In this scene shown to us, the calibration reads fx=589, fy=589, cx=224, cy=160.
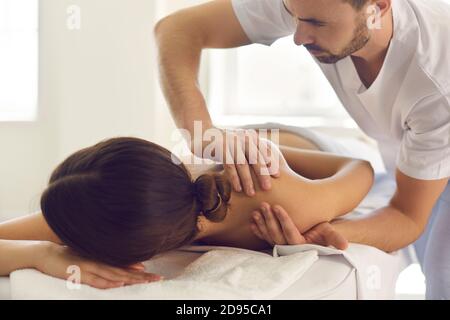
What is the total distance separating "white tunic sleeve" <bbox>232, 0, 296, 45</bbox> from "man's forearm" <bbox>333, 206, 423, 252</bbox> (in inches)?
16.8

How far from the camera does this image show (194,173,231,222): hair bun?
0.85 metres

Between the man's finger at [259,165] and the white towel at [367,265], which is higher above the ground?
the man's finger at [259,165]

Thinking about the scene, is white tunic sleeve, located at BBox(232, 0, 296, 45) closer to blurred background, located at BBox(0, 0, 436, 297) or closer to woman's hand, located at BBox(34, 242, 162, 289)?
blurred background, located at BBox(0, 0, 436, 297)

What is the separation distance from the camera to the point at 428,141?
3.44 feet

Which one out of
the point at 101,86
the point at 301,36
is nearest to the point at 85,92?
the point at 101,86

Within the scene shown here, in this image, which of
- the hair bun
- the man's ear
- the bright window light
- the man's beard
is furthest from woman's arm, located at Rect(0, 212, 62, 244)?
the man's ear

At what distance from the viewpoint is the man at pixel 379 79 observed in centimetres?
101

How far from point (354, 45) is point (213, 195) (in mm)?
417

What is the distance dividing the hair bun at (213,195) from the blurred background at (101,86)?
1.17 feet

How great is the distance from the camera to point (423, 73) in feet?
3.34

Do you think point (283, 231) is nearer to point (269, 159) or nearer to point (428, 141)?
point (269, 159)

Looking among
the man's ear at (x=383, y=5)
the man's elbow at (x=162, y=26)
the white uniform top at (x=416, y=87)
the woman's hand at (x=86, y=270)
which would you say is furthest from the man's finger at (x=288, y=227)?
the man's elbow at (x=162, y=26)

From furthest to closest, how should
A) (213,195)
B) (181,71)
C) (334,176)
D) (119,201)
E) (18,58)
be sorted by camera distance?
(18,58)
(181,71)
(334,176)
(213,195)
(119,201)

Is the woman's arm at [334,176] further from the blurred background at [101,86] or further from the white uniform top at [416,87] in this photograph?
the blurred background at [101,86]
